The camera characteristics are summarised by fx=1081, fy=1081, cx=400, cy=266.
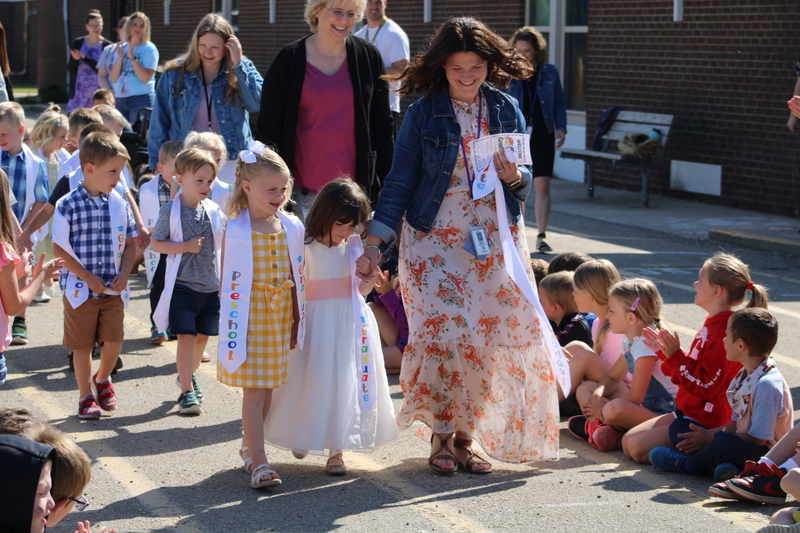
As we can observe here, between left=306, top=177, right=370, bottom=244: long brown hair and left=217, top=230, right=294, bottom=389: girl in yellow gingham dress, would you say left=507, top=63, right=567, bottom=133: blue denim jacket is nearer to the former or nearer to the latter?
left=306, top=177, right=370, bottom=244: long brown hair

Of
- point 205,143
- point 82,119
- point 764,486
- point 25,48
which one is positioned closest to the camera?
point 764,486

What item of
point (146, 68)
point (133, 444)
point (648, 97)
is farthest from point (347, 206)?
point (648, 97)

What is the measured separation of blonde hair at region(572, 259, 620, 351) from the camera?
223 inches

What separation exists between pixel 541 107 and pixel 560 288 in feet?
14.9

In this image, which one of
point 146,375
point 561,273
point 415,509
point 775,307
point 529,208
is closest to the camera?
point 415,509

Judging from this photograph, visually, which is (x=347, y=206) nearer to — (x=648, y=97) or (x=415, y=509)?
(x=415, y=509)

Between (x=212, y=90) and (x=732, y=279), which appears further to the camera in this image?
(x=212, y=90)

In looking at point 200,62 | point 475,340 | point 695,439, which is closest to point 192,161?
point 200,62

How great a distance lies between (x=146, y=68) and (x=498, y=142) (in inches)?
343

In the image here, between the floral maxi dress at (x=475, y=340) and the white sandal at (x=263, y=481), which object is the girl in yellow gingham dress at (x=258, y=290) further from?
Answer: the floral maxi dress at (x=475, y=340)

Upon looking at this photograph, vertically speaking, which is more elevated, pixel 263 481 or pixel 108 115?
pixel 108 115

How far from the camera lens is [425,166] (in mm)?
4902

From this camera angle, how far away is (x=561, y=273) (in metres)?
6.05

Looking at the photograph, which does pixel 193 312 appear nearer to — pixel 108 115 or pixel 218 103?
pixel 218 103
